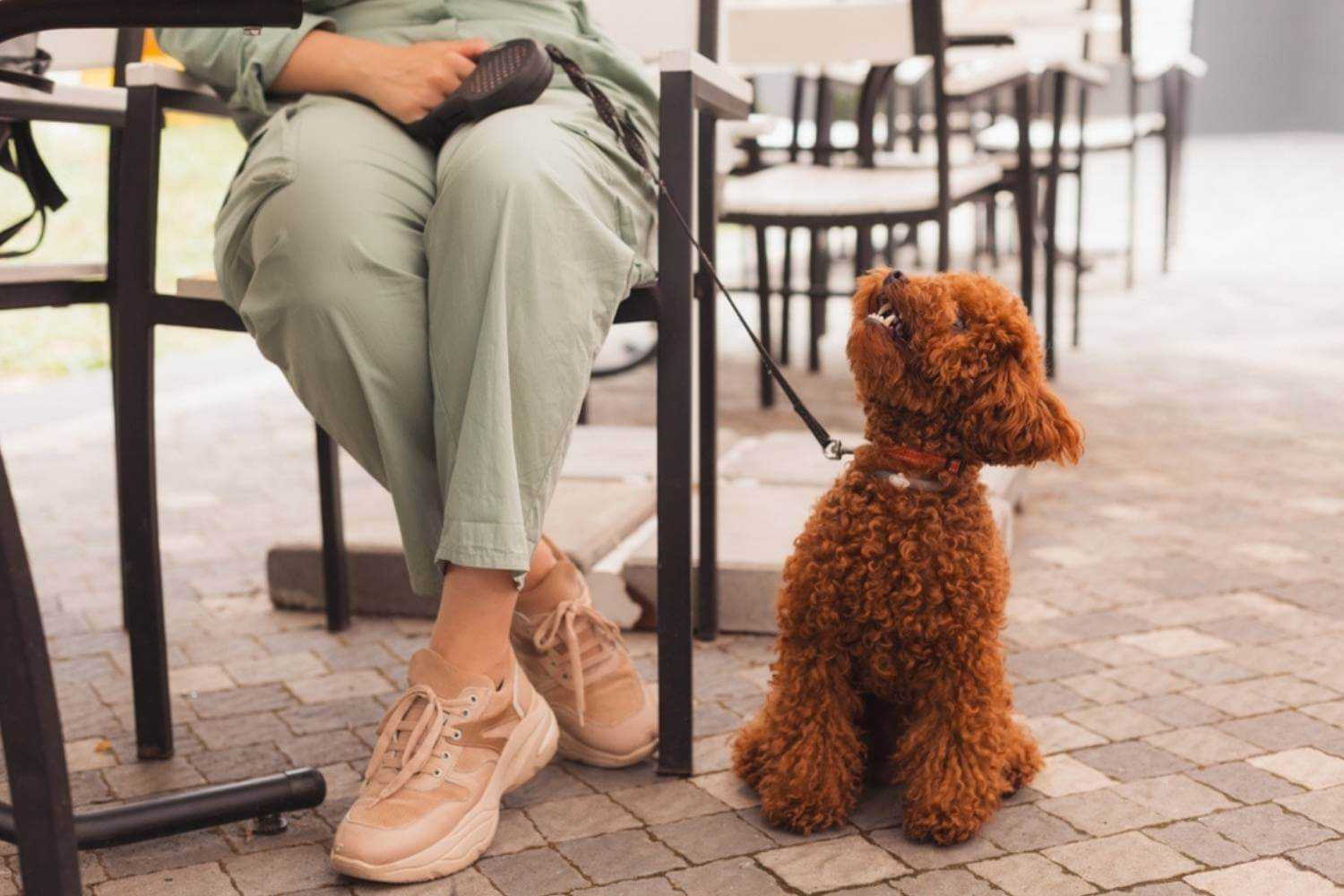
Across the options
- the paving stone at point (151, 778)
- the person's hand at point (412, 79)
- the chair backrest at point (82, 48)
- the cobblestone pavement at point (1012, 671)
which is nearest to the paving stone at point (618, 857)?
the cobblestone pavement at point (1012, 671)

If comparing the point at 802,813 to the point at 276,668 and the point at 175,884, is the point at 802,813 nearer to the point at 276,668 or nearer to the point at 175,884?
the point at 175,884

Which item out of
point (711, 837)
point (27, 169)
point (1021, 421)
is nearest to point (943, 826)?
point (711, 837)

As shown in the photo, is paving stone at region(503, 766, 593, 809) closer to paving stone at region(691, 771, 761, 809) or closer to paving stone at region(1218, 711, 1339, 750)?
paving stone at region(691, 771, 761, 809)

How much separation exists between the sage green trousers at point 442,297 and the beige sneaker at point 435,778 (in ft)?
0.44

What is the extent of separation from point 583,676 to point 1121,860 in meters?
0.70

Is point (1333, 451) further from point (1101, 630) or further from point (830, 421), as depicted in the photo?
point (1101, 630)

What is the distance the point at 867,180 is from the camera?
3.60 m

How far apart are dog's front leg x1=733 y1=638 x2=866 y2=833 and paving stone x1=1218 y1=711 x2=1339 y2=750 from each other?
601 millimetres

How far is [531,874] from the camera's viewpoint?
1.62 meters

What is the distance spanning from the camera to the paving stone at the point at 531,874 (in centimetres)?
159

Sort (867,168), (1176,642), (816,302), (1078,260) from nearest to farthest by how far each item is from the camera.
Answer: (1176,642) → (867,168) → (816,302) → (1078,260)

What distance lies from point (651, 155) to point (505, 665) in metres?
0.67

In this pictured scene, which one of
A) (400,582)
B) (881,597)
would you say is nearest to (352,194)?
(881,597)

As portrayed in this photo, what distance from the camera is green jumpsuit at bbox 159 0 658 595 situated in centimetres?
159
